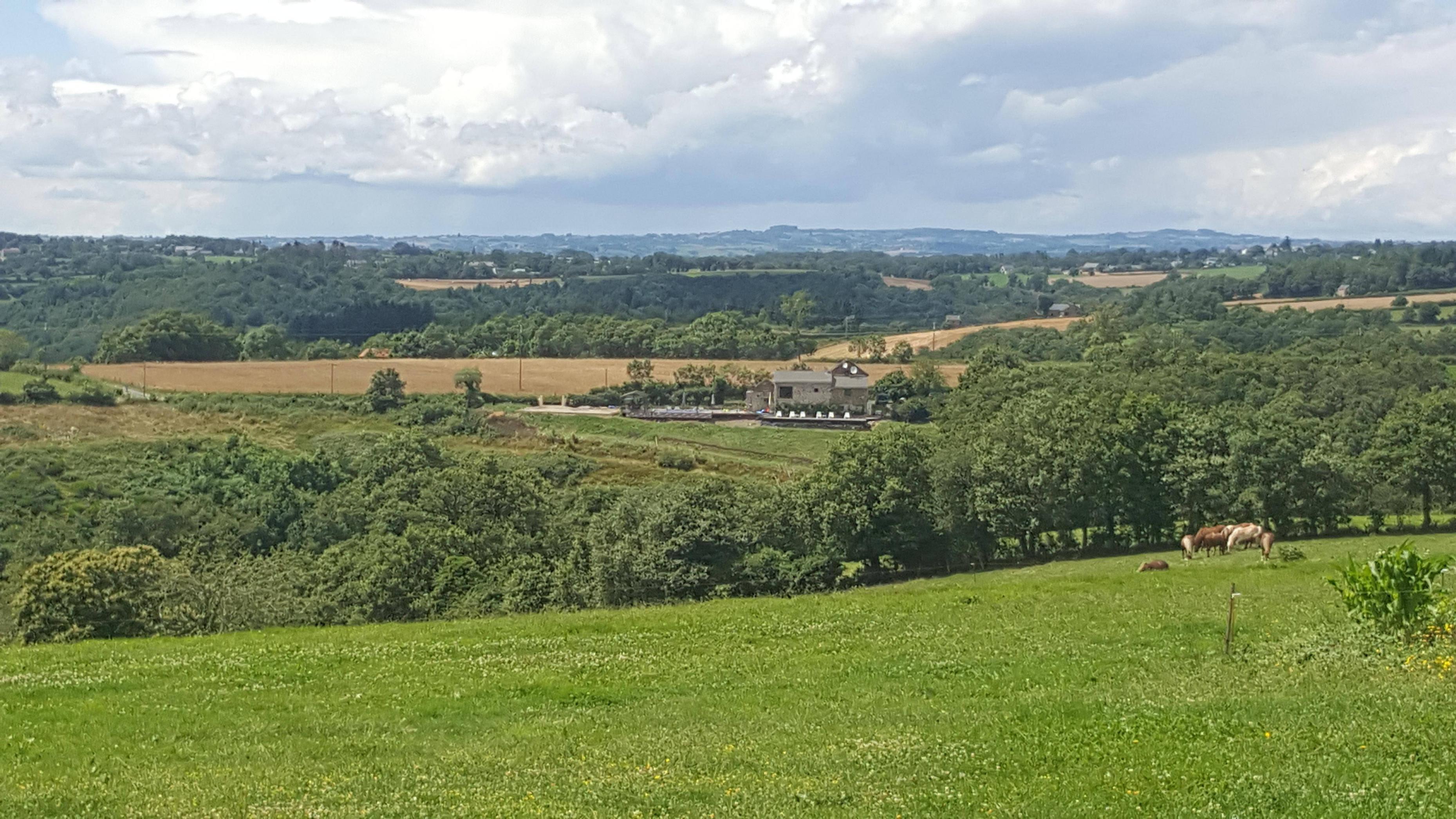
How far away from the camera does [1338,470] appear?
152 ft

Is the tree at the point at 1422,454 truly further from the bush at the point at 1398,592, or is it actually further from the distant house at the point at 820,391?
the distant house at the point at 820,391

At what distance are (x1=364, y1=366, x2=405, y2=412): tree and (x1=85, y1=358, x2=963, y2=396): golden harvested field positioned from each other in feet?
6.24

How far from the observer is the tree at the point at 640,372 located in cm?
11531

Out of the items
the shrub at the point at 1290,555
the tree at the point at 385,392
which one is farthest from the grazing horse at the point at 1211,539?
the tree at the point at 385,392

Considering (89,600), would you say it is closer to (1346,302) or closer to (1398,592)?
(1398,592)

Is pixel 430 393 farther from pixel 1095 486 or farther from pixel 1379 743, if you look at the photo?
pixel 1379 743

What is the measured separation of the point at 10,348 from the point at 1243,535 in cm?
11400

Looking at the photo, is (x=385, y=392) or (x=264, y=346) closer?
(x=385, y=392)

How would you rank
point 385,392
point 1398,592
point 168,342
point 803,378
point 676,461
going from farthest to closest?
point 168,342
point 803,378
point 385,392
point 676,461
point 1398,592

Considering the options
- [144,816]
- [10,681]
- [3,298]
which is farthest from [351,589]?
[3,298]

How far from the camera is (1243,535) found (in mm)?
37781

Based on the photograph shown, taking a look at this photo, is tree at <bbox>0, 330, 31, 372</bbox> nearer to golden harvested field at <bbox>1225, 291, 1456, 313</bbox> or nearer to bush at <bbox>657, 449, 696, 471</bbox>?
bush at <bbox>657, 449, 696, 471</bbox>

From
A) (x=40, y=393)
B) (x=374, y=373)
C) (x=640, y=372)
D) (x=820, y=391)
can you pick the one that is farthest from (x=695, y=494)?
(x=374, y=373)

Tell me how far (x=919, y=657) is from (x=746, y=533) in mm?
23321
